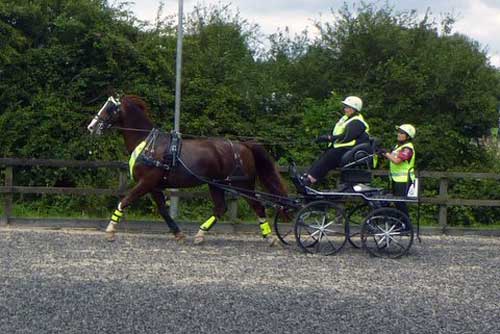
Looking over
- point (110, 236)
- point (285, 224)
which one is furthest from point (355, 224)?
point (110, 236)

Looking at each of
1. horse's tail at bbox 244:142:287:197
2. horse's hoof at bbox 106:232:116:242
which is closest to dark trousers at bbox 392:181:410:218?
horse's tail at bbox 244:142:287:197

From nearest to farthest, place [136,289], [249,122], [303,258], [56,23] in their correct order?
[136,289] < [303,258] < [56,23] < [249,122]

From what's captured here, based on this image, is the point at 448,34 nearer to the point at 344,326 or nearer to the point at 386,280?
the point at 386,280

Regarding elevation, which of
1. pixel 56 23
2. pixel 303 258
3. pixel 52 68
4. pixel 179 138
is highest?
pixel 56 23

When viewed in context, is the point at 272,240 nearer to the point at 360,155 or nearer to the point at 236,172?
the point at 236,172

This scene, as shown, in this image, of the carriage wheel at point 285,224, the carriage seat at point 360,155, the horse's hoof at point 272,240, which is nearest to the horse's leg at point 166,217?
the horse's hoof at point 272,240

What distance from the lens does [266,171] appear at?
1078 cm

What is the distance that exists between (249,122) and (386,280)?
6989mm

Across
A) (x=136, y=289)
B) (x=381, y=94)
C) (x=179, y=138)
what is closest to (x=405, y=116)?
(x=381, y=94)

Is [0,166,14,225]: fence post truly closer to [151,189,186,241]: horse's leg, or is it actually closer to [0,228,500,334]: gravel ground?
[0,228,500,334]: gravel ground

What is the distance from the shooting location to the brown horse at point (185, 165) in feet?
33.7

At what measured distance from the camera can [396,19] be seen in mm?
15914

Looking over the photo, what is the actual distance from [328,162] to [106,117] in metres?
3.30

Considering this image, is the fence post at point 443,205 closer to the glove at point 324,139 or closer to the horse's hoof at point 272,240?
the glove at point 324,139
